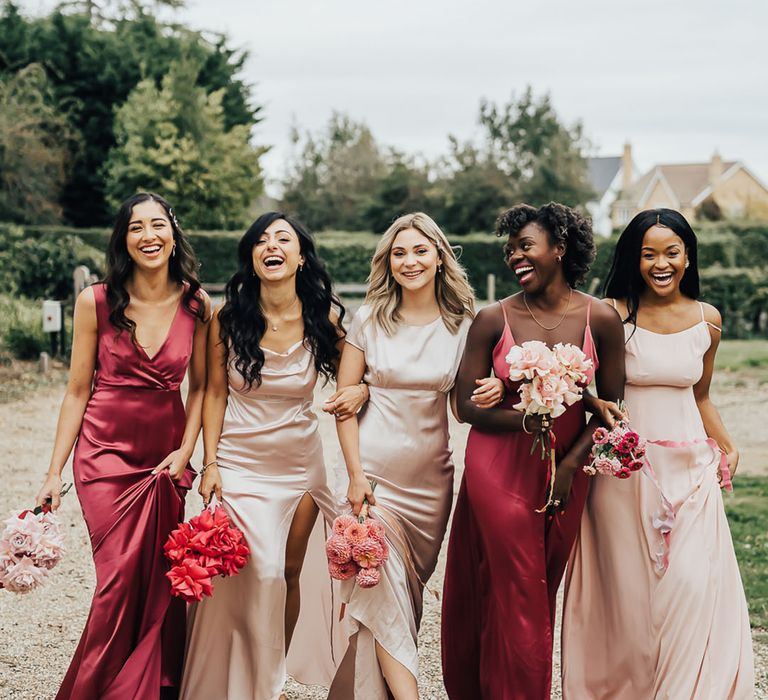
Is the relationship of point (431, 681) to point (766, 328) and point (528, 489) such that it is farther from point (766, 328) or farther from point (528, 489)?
point (766, 328)

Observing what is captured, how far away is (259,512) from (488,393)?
1.28 metres

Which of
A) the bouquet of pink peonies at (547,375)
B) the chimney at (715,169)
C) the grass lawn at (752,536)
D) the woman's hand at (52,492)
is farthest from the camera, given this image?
the chimney at (715,169)

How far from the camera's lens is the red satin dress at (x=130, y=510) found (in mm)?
4355

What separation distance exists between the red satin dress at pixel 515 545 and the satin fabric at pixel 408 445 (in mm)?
268

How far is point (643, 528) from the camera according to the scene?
180 inches

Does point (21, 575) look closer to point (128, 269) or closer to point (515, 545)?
point (128, 269)

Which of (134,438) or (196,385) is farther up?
(196,385)

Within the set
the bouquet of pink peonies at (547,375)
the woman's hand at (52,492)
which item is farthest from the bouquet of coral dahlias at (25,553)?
the bouquet of pink peonies at (547,375)

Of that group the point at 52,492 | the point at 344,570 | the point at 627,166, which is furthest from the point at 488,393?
the point at 627,166

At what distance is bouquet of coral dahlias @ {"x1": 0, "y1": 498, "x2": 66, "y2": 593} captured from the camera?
4.24 meters

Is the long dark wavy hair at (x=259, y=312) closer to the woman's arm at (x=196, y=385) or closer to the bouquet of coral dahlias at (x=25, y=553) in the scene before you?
the woman's arm at (x=196, y=385)

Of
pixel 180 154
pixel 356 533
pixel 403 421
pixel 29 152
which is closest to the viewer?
pixel 356 533

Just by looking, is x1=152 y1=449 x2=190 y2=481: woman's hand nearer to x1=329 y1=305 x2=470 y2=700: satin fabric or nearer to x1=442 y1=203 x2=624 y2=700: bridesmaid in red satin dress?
x1=329 y1=305 x2=470 y2=700: satin fabric

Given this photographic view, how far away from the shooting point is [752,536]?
27.2ft
